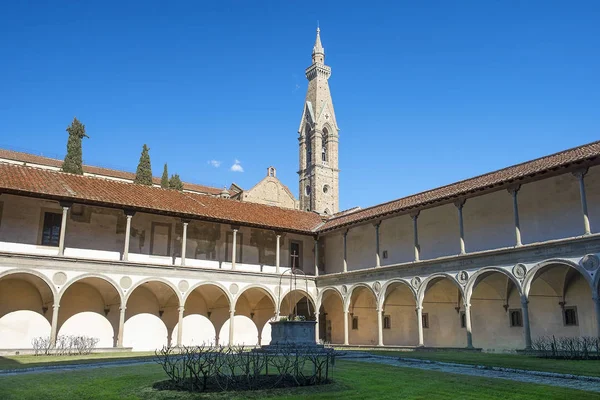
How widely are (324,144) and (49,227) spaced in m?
52.1

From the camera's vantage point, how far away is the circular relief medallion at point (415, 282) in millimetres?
26734

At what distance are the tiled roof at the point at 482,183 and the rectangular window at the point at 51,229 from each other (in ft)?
48.5

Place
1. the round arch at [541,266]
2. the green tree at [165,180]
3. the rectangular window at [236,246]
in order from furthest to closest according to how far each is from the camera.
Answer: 1. the green tree at [165,180]
2. the rectangular window at [236,246]
3. the round arch at [541,266]

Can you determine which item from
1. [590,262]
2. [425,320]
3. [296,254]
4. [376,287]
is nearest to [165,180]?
[296,254]

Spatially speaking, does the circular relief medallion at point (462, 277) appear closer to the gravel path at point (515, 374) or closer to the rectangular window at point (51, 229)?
the gravel path at point (515, 374)

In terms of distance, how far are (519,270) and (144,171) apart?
37.1m

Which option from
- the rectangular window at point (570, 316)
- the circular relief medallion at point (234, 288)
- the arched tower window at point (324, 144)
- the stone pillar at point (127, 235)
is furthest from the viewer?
the arched tower window at point (324, 144)

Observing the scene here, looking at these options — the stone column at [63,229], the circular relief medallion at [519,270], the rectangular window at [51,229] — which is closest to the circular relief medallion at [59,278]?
the stone column at [63,229]

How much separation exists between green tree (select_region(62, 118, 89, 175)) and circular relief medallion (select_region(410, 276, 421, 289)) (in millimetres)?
30480

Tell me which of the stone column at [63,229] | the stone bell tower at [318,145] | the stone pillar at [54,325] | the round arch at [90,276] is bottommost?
the stone pillar at [54,325]

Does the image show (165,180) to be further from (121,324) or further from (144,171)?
(121,324)

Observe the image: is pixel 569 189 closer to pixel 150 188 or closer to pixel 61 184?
pixel 150 188

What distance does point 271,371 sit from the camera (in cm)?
1378

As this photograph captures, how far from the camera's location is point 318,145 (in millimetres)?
73188
